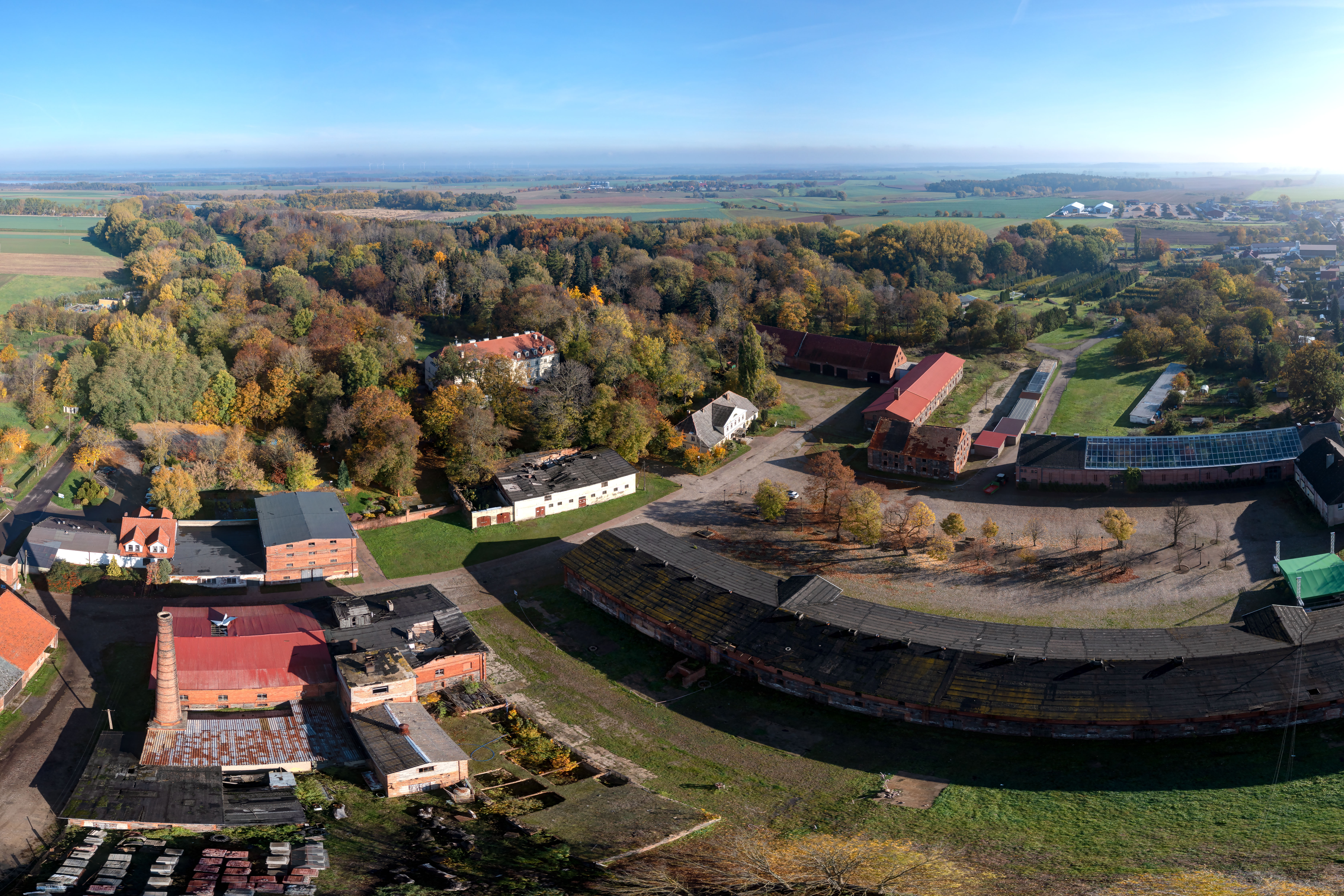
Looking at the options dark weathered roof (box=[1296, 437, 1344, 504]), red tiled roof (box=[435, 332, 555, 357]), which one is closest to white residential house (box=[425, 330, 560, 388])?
red tiled roof (box=[435, 332, 555, 357])

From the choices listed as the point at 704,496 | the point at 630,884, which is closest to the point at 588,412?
the point at 704,496

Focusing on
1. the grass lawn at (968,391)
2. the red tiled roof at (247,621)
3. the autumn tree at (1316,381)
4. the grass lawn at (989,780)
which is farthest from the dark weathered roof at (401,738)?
the autumn tree at (1316,381)

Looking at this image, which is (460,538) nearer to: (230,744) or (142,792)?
(230,744)

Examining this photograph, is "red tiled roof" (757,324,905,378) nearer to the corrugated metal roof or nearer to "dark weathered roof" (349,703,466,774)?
"dark weathered roof" (349,703,466,774)

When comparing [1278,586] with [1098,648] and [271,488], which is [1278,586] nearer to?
[1098,648]

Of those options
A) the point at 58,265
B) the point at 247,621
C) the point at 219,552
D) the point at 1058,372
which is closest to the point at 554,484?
the point at 219,552

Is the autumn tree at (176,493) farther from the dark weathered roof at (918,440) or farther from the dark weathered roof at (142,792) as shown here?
the dark weathered roof at (918,440)
